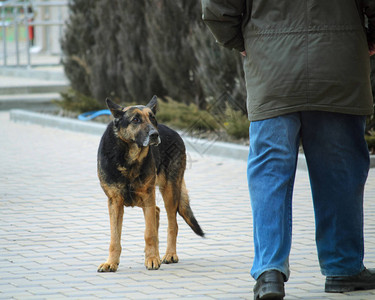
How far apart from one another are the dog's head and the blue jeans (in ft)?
2.74

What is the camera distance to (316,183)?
4238 millimetres

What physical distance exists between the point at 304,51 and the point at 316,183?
76 centimetres

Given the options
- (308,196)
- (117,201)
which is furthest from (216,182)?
(117,201)

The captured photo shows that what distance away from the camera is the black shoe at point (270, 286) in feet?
12.7

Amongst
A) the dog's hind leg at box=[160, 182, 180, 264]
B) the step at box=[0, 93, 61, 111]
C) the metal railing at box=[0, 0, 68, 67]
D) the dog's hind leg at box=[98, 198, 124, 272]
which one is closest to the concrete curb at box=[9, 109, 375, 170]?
the step at box=[0, 93, 61, 111]

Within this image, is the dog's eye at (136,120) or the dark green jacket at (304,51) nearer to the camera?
the dark green jacket at (304,51)

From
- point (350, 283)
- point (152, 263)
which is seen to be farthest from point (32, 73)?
point (350, 283)

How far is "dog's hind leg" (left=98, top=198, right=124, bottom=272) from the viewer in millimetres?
4918

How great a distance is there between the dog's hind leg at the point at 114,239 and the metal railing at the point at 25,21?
17.9m

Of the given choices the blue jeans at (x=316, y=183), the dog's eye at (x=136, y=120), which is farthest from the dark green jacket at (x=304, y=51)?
the dog's eye at (x=136, y=120)

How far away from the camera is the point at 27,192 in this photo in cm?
810

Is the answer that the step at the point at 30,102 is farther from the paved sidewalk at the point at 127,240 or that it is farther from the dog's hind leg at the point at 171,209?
the dog's hind leg at the point at 171,209

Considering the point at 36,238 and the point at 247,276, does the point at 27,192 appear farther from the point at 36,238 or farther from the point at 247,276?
the point at 247,276

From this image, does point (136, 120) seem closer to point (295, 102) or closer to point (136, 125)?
point (136, 125)
